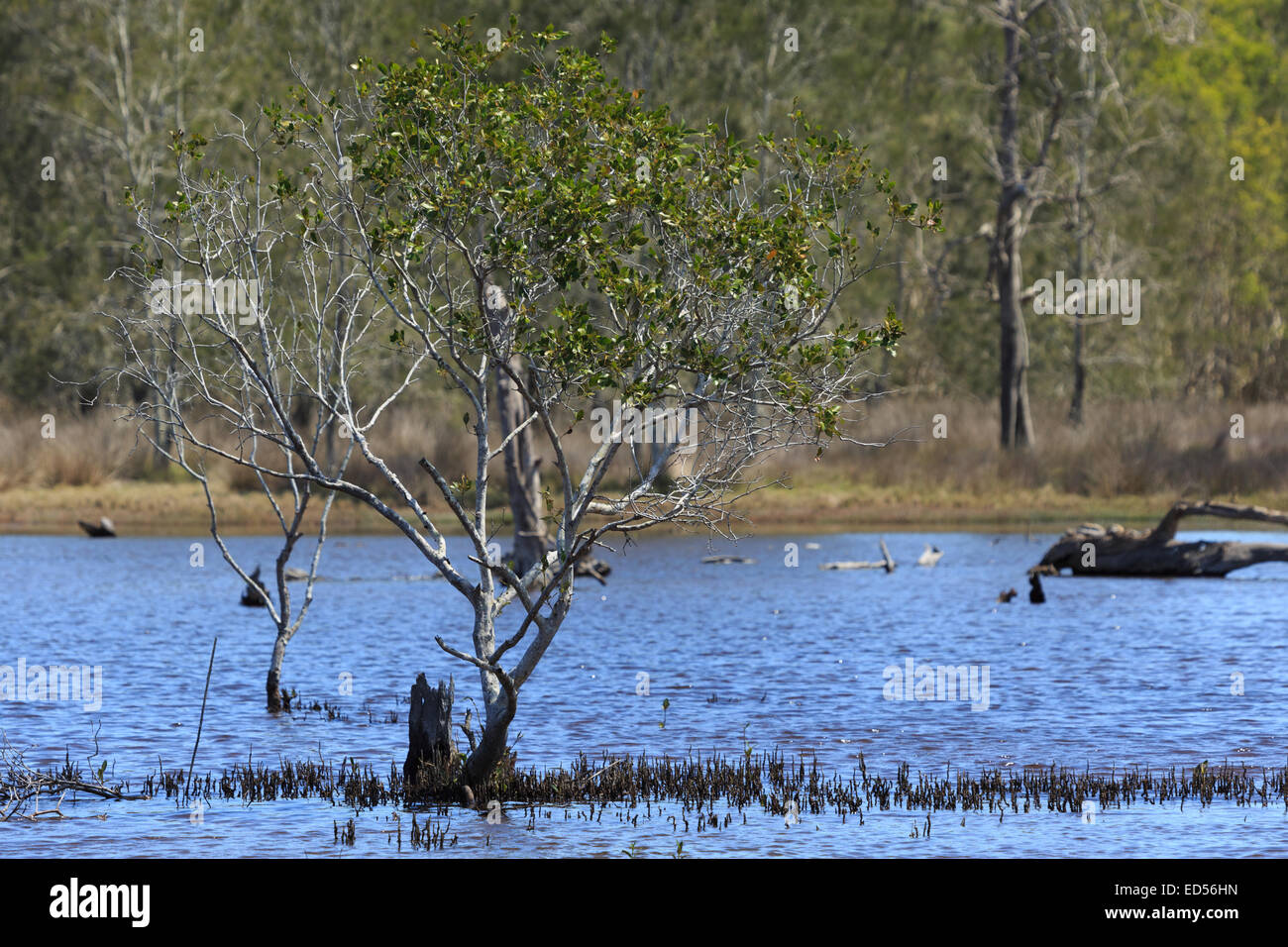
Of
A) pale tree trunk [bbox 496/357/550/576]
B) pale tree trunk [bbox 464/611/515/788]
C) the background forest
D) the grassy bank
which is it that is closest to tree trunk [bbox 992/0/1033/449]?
the background forest

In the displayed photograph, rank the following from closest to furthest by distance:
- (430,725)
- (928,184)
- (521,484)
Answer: (430,725), (521,484), (928,184)

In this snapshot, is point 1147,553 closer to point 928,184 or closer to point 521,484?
point 521,484

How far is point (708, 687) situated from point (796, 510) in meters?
26.8

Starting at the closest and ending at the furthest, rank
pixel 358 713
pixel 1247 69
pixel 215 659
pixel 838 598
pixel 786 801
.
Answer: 1. pixel 786 801
2. pixel 358 713
3. pixel 215 659
4. pixel 838 598
5. pixel 1247 69

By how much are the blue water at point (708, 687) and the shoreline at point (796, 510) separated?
294 inches

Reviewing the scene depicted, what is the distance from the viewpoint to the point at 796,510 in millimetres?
50750

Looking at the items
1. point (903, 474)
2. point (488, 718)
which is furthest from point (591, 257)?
point (903, 474)

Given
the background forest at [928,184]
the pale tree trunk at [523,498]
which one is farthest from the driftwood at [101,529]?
the pale tree trunk at [523,498]

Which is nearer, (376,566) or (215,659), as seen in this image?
(215,659)

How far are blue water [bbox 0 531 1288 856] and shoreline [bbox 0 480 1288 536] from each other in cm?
747

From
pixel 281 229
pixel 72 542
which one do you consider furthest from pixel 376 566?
pixel 281 229

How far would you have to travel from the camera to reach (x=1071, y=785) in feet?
54.5

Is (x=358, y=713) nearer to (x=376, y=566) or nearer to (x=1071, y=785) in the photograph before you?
(x=1071, y=785)
